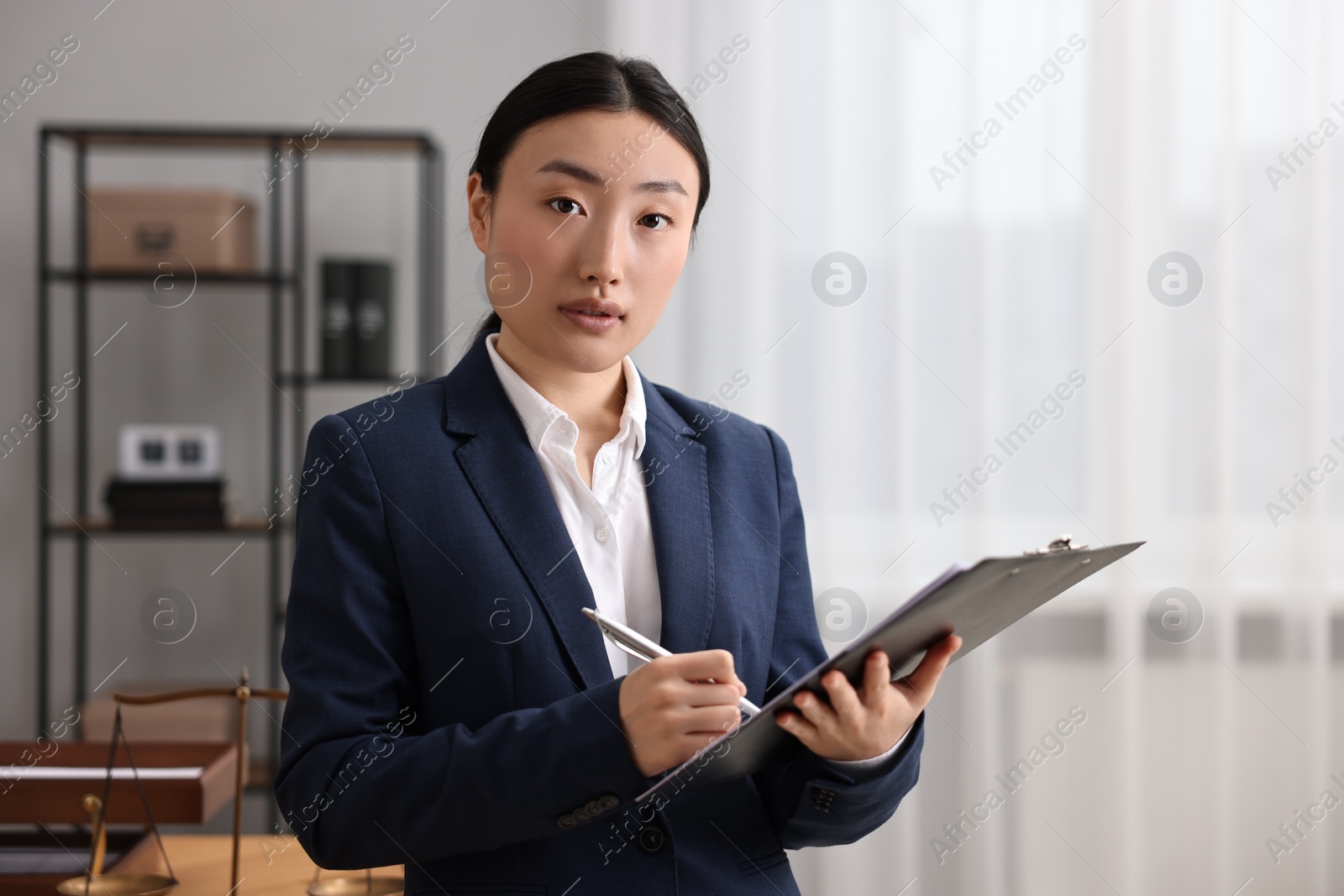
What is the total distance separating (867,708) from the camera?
817 millimetres

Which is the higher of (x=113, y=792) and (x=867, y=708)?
(x=867, y=708)

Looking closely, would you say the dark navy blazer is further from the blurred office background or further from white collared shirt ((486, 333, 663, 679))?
the blurred office background

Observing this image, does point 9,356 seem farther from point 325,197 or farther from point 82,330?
point 325,197

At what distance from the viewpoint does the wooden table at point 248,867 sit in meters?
1.20

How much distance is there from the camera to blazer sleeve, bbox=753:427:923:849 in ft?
2.96

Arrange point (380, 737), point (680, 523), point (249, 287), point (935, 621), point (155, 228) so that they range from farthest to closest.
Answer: point (249, 287) → point (155, 228) → point (680, 523) → point (380, 737) → point (935, 621)

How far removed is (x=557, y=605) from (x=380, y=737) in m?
0.18

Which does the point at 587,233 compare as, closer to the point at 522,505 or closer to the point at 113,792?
the point at 522,505

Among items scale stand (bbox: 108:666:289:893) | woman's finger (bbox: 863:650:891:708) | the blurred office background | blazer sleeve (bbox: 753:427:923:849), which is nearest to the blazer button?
blazer sleeve (bbox: 753:427:923:849)

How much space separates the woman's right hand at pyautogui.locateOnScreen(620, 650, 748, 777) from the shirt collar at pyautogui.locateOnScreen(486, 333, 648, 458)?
0.29 metres

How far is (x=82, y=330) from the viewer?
8.09 feet

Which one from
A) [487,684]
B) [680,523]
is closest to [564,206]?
[680,523]

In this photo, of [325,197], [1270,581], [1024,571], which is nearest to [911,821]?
[1270,581]

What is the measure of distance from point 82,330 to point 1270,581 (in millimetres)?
2764
